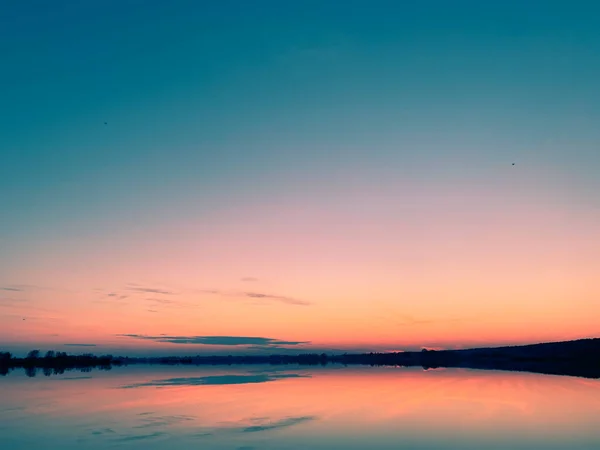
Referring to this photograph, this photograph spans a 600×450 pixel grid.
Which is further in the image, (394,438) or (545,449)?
(394,438)

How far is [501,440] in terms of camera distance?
21703 millimetres

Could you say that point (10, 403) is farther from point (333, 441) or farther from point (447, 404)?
point (447, 404)

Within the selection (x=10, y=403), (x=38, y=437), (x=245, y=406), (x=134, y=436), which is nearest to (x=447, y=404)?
(x=245, y=406)

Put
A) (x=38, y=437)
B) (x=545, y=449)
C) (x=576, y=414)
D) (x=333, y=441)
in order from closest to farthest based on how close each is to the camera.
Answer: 1. (x=545, y=449)
2. (x=333, y=441)
3. (x=38, y=437)
4. (x=576, y=414)

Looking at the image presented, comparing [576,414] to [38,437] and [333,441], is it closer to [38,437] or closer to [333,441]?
[333,441]

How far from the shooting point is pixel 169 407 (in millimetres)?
33688

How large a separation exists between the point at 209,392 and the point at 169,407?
12314 millimetres

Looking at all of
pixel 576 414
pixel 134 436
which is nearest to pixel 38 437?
pixel 134 436

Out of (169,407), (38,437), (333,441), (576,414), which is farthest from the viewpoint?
(169,407)

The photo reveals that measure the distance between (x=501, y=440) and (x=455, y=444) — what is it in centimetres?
218

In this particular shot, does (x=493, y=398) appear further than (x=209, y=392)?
No

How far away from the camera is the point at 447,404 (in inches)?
1362

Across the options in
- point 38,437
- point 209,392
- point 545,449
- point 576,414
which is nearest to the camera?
A: point 545,449

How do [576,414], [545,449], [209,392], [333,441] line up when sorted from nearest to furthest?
[545,449] < [333,441] < [576,414] < [209,392]
